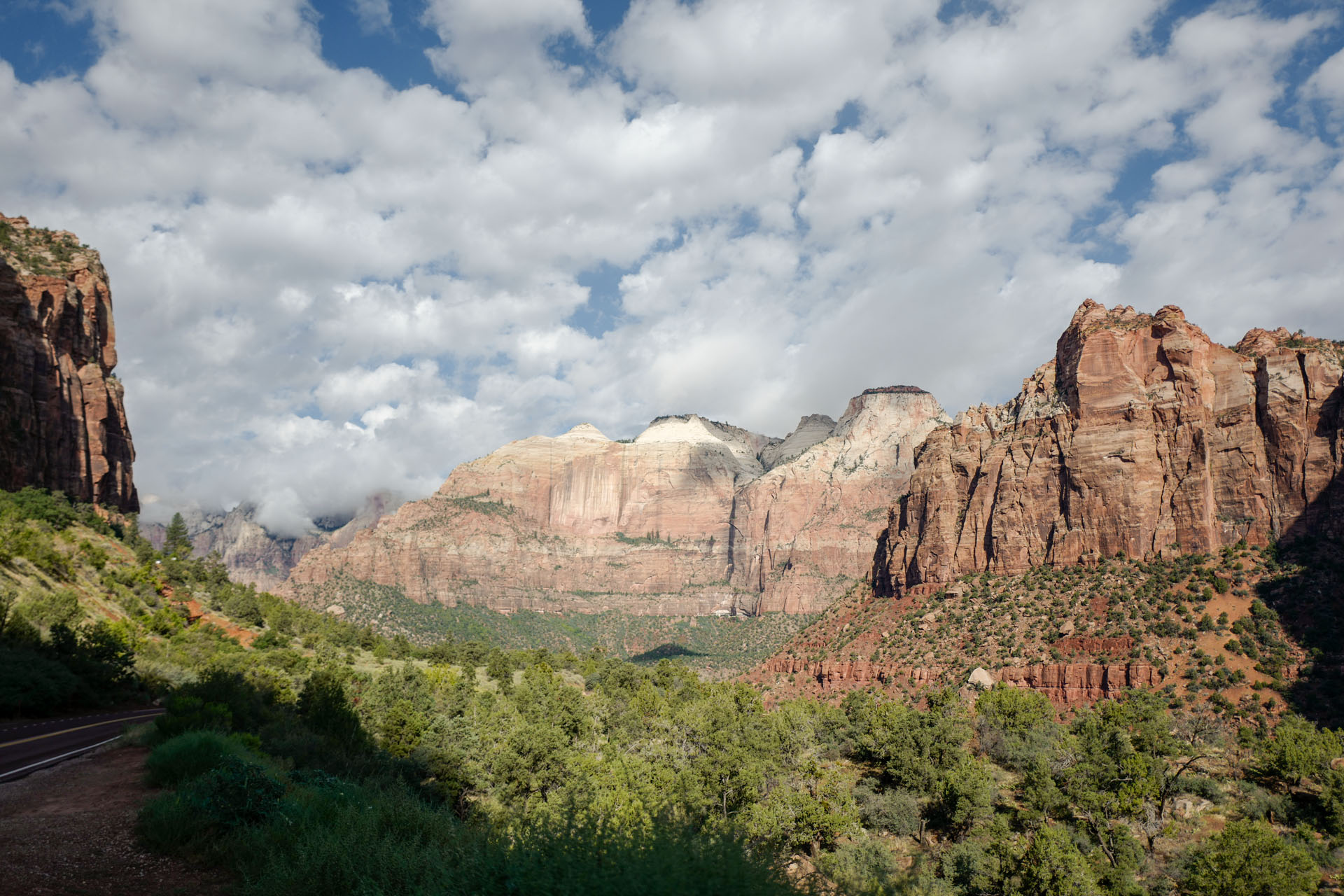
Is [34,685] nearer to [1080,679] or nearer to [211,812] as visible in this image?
[211,812]

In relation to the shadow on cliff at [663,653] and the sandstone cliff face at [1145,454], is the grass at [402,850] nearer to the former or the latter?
the sandstone cliff face at [1145,454]

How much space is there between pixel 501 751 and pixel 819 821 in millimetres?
14073

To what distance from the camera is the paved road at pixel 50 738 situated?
1530 cm

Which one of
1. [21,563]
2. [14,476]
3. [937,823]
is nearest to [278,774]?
[937,823]

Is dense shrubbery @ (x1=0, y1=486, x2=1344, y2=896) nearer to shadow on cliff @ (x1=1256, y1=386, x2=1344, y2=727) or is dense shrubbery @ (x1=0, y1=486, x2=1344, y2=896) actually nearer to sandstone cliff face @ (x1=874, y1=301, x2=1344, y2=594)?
shadow on cliff @ (x1=1256, y1=386, x2=1344, y2=727)

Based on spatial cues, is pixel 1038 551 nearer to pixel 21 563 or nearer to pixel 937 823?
pixel 937 823

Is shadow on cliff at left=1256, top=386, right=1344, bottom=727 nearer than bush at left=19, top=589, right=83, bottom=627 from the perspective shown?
No

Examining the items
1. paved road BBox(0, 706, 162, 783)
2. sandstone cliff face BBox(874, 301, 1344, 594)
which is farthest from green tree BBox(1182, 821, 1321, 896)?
sandstone cliff face BBox(874, 301, 1344, 594)

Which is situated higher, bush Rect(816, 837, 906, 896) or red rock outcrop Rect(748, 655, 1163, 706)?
red rock outcrop Rect(748, 655, 1163, 706)

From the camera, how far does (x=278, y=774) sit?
624 inches

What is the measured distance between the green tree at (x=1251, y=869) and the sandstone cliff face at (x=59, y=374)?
2994 inches

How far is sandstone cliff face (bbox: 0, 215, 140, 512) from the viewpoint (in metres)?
54.4

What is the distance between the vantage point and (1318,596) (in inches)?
2237

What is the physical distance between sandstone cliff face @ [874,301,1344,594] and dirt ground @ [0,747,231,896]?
83.9 metres
